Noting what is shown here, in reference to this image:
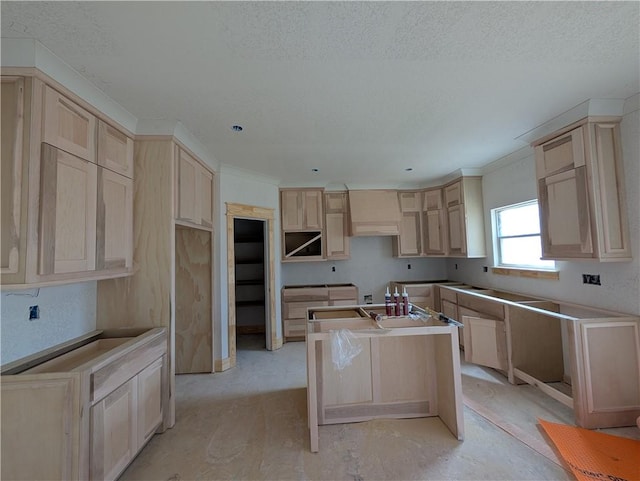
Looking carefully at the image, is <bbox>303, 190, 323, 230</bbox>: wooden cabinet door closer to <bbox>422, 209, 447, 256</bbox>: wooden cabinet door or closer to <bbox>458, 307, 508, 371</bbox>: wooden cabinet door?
<bbox>422, 209, 447, 256</bbox>: wooden cabinet door

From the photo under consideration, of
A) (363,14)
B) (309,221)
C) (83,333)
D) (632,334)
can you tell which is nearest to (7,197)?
(83,333)

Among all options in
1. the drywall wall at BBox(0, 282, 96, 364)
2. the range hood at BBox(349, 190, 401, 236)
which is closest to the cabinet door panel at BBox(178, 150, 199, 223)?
the drywall wall at BBox(0, 282, 96, 364)

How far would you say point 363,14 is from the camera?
1351mm

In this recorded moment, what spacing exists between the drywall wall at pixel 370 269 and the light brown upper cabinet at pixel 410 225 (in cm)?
38

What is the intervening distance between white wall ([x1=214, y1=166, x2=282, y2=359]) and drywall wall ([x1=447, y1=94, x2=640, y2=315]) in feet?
11.1

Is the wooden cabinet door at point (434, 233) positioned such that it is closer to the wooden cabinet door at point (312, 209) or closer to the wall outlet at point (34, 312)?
the wooden cabinet door at point (312, 209)

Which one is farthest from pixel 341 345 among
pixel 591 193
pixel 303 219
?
pixel 303 219

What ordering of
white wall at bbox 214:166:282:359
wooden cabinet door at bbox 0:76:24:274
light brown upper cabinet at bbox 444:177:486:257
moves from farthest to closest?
light brown upper cabinet at bbox 444:177:486:257, white wall at bbox 214:166:282:359, wooden cabinet door at bbox 0:76:24:274

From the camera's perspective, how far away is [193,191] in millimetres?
2922

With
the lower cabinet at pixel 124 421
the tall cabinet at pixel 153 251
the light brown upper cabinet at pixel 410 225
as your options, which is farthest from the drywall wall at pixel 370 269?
the lower cabinet at pixel 124 421

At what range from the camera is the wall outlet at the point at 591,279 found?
2564mm

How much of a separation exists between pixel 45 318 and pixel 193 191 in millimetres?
1584

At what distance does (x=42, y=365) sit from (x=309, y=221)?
12.0 ft

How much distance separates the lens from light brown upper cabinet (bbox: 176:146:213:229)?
2637 millimetres
